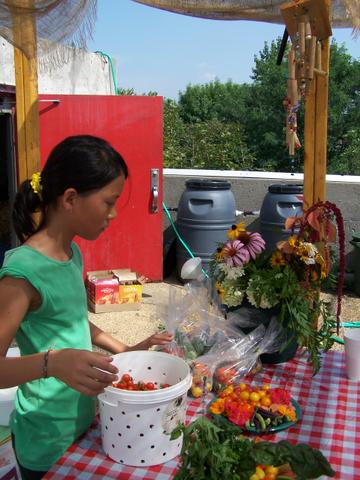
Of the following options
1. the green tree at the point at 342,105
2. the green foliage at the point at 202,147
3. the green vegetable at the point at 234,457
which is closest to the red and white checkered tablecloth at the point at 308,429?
Answer: the green vegetable at the point at 234,457

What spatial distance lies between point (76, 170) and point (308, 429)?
1012 millimetres

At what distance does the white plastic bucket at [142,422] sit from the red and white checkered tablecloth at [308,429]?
0.03 metres

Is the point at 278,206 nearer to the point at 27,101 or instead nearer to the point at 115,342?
the point at 27,101

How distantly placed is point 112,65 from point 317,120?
5.46m

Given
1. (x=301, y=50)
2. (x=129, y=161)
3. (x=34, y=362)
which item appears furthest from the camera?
(x=129, y=161)

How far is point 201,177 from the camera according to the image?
6.69 metres

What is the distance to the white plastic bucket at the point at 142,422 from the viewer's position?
1.27m

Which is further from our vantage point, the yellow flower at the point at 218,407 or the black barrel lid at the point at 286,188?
the black barrel lid at the point at 286,188

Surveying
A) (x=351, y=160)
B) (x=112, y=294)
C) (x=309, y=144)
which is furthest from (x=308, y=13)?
(x=351, y=160)

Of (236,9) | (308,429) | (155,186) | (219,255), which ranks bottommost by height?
Result: (308,429)

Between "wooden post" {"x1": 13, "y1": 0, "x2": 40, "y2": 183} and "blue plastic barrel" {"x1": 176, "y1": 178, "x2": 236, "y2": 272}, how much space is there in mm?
2839

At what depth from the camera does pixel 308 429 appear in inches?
61.6

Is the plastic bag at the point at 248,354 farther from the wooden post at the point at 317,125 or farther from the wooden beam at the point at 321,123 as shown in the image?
the wooden beam at the point at 321,123

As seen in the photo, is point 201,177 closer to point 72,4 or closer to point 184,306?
point 72,4
